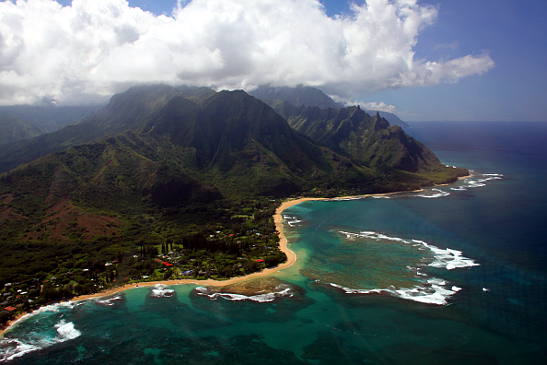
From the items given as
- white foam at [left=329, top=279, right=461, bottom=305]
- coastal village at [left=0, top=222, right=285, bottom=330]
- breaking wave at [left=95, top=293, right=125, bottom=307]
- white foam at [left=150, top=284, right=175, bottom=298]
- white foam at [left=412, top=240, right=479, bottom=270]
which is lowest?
white foam at [left=329, top=279, right=461, bottom=305]

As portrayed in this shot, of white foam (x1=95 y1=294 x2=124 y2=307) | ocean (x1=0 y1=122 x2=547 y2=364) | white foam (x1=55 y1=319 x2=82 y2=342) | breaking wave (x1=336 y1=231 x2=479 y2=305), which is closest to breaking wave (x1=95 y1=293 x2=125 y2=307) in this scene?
white foam (x1=95 y1=294 x2=124 y2=307)

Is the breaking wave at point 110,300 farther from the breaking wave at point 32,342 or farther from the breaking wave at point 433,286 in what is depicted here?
the breaking wave at point 433,286

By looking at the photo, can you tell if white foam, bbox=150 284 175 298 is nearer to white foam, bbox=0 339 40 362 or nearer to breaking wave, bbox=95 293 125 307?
breaking wave, bbox=95 293 125 307

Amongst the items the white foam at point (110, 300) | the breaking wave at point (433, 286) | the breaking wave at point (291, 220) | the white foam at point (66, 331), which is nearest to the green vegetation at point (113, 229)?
the white foam at point (110, 300)

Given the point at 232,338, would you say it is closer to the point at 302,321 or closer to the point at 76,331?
the point at 302,321

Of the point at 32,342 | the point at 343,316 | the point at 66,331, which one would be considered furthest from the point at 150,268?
the point at 343,316
